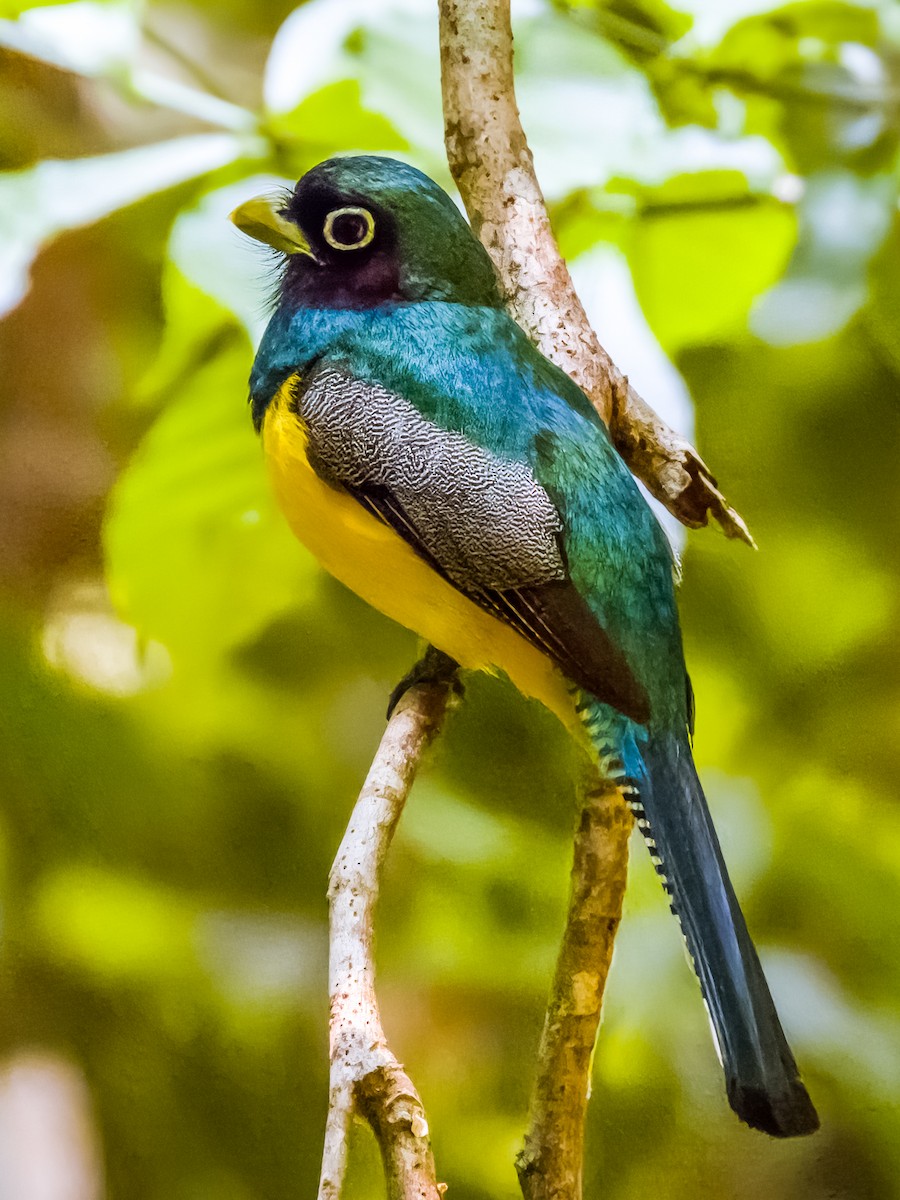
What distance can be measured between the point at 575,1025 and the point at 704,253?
1167mm

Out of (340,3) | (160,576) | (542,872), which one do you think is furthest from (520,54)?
(542,872)

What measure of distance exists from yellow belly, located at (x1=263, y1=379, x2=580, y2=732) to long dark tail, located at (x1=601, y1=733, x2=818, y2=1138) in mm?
132

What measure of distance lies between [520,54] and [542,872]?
4.08 ft

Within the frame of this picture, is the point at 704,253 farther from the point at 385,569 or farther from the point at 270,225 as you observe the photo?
the point at 385,569

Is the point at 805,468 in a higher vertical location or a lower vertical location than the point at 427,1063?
higher

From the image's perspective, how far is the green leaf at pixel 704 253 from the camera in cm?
169

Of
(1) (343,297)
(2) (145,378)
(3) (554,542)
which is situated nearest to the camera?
(3) (554,542)

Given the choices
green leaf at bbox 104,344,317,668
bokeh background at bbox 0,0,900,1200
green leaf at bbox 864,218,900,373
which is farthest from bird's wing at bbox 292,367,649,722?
green leaf at bbox 864,218,900,373

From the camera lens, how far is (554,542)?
1094 mm

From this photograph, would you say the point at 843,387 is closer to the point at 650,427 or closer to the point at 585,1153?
the point at 650,427

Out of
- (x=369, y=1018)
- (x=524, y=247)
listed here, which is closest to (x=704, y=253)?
(x=524, y=247)

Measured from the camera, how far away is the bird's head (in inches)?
47.2

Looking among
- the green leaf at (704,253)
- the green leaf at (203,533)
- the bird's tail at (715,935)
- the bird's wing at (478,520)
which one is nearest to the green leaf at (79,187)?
the green leaf at (203,533)

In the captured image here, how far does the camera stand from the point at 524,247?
1.40 m
